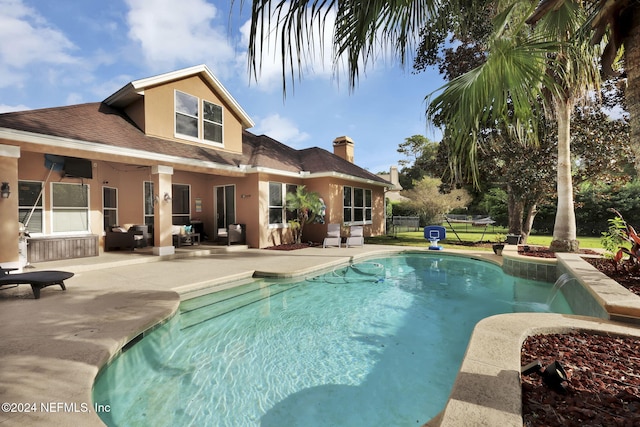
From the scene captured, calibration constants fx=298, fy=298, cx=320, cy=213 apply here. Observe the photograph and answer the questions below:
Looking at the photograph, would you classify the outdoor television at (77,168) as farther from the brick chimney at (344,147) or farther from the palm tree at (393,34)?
the brick chimney at (344,147)

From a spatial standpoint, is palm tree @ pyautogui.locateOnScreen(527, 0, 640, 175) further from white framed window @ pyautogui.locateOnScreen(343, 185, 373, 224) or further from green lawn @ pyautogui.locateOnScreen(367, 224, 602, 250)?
white framed window @ pyautogui.locateOnScreen(343, 185, 373, 224)

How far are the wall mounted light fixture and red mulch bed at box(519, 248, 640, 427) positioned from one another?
10544 mm

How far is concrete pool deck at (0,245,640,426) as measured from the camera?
7.64 ft

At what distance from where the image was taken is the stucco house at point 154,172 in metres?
8.35

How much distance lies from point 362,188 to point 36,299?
14882 millimetres

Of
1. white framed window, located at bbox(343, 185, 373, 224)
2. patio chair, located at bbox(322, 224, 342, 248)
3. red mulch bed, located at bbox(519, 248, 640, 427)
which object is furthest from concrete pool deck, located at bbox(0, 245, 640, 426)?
white framed window, located at bbox(343, 185, 373, 224)

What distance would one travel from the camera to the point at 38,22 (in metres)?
10.1

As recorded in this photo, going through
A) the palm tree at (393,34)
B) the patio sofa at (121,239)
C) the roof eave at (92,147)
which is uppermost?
the roof eave at (92,147)

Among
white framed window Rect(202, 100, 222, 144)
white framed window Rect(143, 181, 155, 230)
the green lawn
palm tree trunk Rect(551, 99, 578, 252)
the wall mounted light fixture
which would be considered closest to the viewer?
the wall mounted light fixture

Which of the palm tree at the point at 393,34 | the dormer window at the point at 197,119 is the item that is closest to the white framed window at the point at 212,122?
the dormer window at the point at 197,119

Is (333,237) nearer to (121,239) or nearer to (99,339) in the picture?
(121,239)

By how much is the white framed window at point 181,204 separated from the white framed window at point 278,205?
403cm

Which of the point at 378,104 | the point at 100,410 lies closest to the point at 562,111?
the point at 378,104

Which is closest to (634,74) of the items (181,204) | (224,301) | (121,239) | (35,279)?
(224,301)
